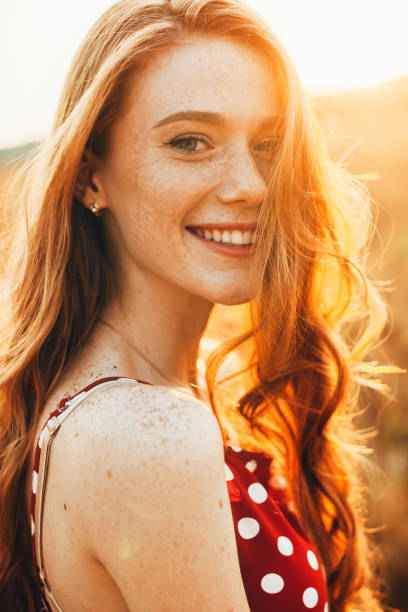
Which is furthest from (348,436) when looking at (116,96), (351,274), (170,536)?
(116,96)

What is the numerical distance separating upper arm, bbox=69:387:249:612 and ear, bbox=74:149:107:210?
807 mm

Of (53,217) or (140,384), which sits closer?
(140,384)

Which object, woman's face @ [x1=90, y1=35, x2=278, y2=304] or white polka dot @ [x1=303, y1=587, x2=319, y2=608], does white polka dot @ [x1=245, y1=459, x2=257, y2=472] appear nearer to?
white polka dot @ [x1=303, y1=587, x2=319, y2=608]

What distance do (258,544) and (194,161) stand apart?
1091 mm

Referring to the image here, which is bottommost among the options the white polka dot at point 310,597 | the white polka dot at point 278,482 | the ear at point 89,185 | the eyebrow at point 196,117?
the white polka dot at point 310,597

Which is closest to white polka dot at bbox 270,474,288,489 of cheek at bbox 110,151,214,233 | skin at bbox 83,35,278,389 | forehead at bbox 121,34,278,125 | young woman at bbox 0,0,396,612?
young woman at bbox 0,0,396,612

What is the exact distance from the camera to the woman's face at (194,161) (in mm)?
1565

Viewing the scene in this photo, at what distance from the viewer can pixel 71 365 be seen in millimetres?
1605

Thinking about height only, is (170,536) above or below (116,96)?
below

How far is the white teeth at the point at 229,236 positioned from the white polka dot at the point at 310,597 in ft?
3.32

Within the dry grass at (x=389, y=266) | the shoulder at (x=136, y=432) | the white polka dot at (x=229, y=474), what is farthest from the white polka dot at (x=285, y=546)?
the dry grass at (x=389, y=266)

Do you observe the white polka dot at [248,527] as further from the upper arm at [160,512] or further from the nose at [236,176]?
the nose at [236,176]

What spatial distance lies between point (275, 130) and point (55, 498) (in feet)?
4.05

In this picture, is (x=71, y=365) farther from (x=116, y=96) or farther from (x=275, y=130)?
(x=275, y=130)
